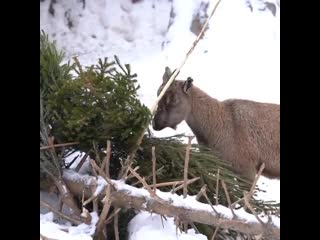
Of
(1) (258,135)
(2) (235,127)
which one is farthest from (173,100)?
(1) (258,135)

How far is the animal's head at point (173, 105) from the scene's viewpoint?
325 centimetres

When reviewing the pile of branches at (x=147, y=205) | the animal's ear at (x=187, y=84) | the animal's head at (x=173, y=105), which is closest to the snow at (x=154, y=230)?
the pile of branches at (x=147, y=205)

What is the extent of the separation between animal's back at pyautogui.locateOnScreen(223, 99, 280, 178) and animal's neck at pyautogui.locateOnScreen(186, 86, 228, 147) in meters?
0.09

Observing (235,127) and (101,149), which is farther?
(235,127)

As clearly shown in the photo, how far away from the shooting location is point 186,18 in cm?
974

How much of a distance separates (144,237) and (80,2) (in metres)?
9.26

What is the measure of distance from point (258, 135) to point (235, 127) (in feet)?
0.47

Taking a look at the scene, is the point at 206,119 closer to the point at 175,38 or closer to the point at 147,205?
the point at 147,205

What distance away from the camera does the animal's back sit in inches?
133

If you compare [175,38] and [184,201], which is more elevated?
[175,38]

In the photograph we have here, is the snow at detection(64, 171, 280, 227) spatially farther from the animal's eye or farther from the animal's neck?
the animal's neck

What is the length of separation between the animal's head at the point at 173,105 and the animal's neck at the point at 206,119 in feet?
0.25

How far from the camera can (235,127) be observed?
344 centimetres
